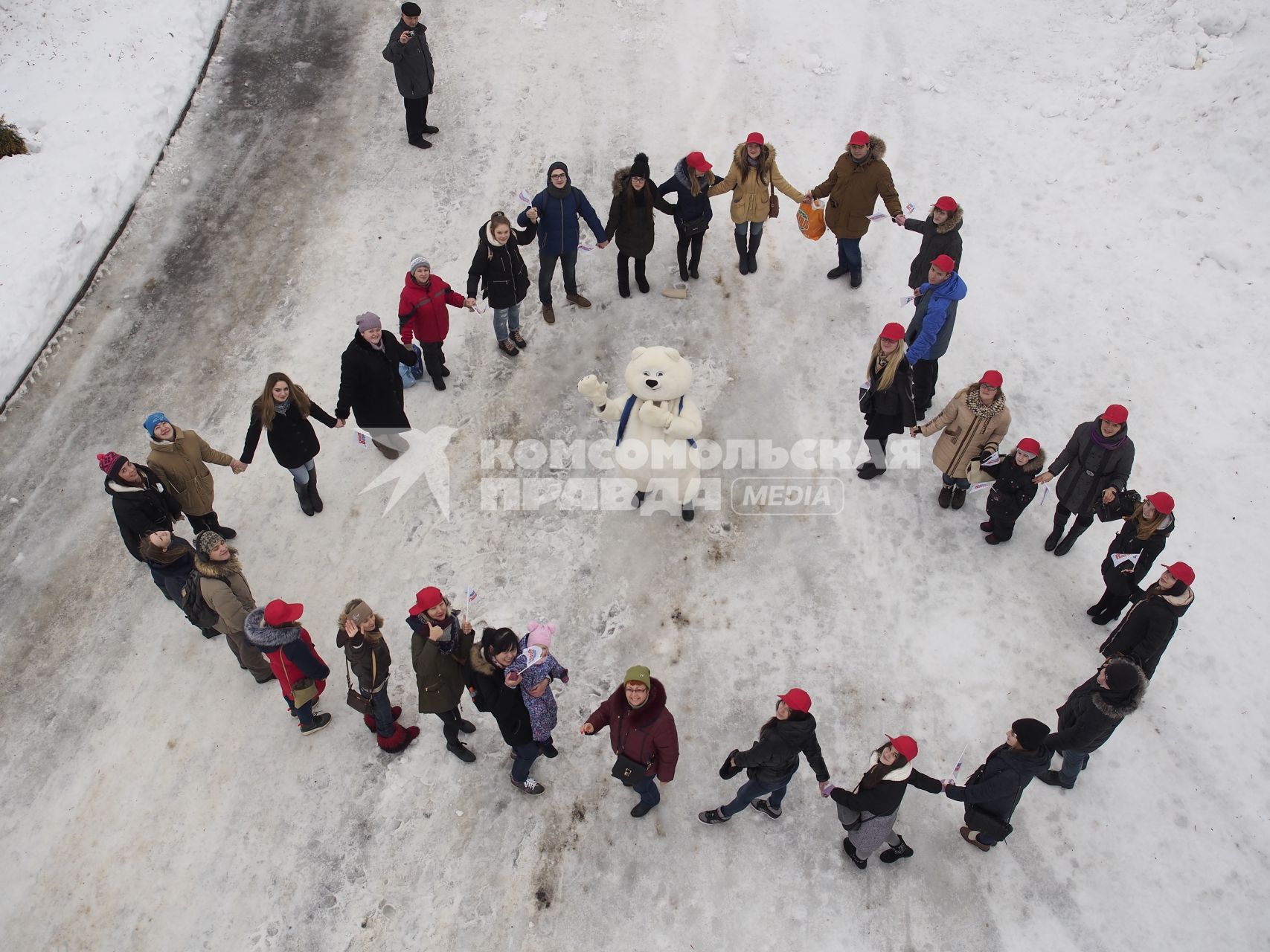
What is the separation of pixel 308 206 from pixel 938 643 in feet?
30.4

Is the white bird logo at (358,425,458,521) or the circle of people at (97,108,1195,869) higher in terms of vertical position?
the circle of people at (97,108,1195,869)

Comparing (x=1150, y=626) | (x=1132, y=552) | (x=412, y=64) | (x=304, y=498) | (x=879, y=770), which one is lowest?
(x=304, y=498)

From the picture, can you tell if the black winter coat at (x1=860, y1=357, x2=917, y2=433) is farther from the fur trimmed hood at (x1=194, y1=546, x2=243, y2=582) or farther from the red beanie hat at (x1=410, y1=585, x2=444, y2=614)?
the fur trimmed hood at (x1=194, y1=546, x2=243, y2=582)

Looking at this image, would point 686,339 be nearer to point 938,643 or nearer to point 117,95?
point 938,643

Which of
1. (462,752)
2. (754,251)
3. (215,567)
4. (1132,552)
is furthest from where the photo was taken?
(754,251)

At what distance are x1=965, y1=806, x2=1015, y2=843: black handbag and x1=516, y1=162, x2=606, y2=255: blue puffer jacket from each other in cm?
659

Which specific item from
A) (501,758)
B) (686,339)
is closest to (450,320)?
(686,339)

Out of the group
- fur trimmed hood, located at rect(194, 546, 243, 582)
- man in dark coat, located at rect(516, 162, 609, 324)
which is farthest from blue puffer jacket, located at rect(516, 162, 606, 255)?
fur trimmed hood, located at rect(194, 546, 243, 582)

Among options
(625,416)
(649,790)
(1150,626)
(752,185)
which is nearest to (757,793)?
(649,790)

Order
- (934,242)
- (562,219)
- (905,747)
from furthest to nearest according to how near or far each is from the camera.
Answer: (562,219) < (934,242) < (905,747)

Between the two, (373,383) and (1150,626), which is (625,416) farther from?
(1150,626)

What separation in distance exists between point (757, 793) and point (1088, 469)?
4044 mm

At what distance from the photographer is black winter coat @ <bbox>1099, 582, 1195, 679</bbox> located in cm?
634

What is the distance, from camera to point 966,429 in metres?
7.73
